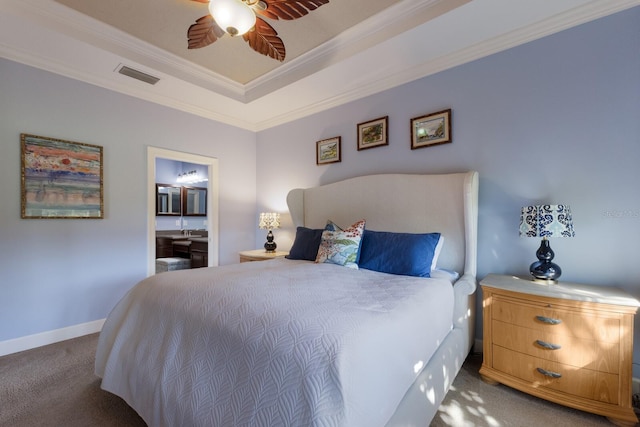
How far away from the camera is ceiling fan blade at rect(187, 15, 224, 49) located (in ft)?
5.98

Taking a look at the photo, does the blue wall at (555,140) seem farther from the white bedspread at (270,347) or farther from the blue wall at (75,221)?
the blue wall at (75,221)

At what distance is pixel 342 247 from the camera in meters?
2.41

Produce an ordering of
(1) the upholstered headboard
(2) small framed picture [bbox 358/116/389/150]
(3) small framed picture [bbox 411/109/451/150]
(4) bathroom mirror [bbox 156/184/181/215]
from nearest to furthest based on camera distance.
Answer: (1) the upholstered headboard < (3) small framed picture [bbox 411/109/451/150] < (2) small framed picture [bbox 358/116/389/150] < (4) bathroom mirror [bbox 156/184/181/215]

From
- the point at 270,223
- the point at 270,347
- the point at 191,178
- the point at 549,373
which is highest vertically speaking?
the point at 191,178

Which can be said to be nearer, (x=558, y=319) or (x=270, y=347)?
(x=270, y=347)

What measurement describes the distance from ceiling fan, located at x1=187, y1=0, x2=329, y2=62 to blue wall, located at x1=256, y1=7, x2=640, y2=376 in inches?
57.8

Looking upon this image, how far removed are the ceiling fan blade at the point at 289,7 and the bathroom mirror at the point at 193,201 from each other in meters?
5.34

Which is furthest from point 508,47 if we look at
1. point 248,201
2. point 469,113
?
point 248,201

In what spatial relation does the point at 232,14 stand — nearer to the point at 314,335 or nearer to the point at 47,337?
the point at 314,335

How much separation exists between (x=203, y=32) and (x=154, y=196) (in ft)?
6.78

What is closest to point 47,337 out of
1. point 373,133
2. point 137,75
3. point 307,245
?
point 307,245

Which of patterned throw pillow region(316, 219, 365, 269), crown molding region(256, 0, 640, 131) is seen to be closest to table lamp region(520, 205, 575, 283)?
patterned throw pillow region(316, 219, 365, 269)

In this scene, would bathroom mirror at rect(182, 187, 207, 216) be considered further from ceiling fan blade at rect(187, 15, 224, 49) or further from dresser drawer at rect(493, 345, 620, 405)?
dresser drawer at rect(493, 345, 620, 405)

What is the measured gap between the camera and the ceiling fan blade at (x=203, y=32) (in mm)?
1822
